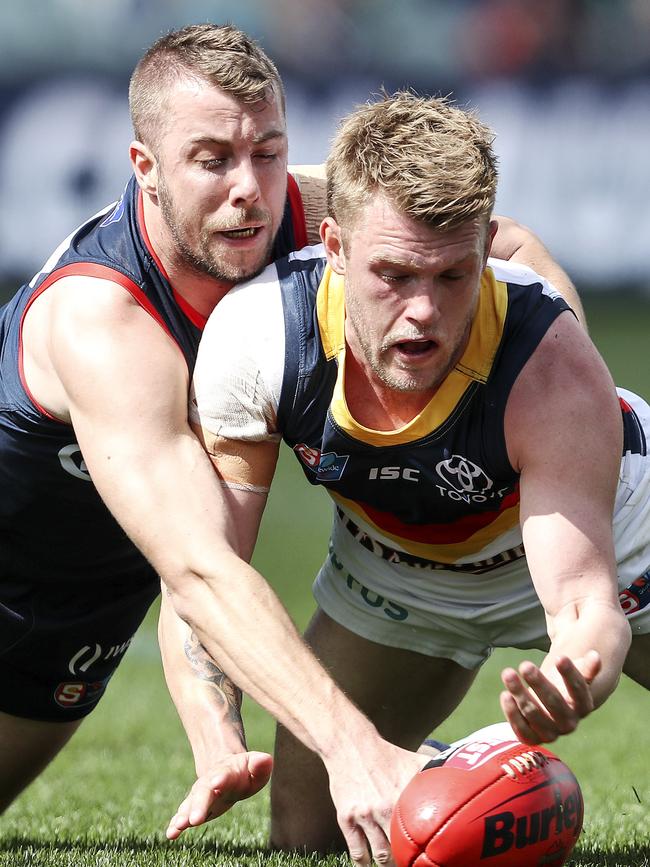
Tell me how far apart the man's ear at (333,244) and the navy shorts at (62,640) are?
6.38 feet

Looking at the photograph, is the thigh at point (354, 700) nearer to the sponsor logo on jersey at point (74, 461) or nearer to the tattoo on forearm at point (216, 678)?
the tattoo on forearm at point (216, 678)

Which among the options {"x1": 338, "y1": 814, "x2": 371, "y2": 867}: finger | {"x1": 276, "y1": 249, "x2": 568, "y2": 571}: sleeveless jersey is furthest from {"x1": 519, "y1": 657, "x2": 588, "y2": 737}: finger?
{"x1": 276, "y1": 249, "x2": 568, "y2": 571}: sleeveless jersey

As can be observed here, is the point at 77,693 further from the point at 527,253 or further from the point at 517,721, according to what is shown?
the point at 517,721

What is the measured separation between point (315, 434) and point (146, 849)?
181cm

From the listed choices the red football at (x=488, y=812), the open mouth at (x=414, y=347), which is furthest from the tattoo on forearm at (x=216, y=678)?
the open mouth at (x=414, y=347)

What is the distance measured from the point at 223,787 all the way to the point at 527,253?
2331mm

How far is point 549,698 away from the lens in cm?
342

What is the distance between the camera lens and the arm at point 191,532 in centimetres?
363

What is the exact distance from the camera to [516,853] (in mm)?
3654

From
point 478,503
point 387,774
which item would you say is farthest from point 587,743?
point 387,774

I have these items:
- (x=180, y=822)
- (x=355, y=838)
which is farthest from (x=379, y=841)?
(x=180, y=822)

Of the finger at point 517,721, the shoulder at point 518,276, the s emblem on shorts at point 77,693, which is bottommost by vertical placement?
the s emblem on shorts at point 77,693

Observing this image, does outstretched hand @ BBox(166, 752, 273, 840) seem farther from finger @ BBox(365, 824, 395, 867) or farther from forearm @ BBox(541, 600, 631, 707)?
forearm @ BBox(541, 600, 631, 707)

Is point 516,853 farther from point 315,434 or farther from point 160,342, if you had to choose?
Result: point 160,342
